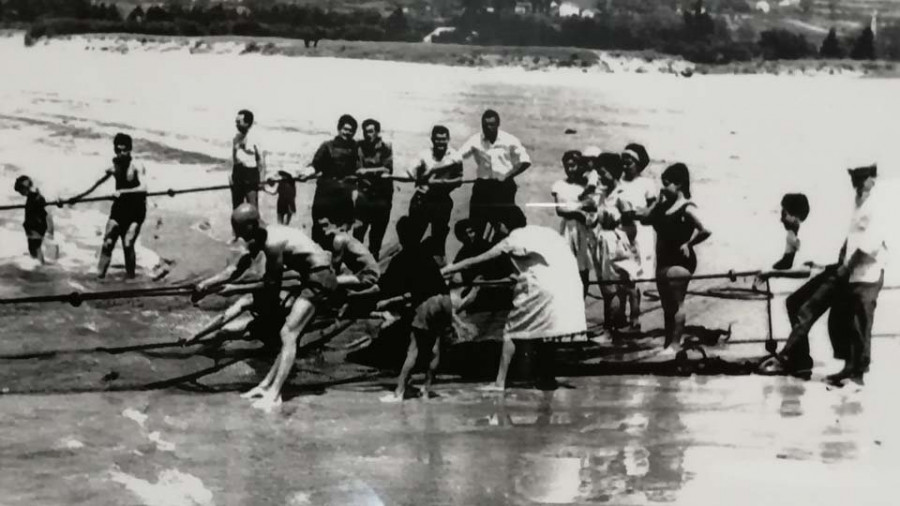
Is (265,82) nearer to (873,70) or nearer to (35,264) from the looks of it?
(35,264)

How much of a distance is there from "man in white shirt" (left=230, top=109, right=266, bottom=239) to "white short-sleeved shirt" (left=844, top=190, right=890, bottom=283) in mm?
1945

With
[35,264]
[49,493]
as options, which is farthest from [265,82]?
[49,493]

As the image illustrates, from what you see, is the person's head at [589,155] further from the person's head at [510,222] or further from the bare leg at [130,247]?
the bare leg at [130,247]

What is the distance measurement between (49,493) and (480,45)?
189 cm

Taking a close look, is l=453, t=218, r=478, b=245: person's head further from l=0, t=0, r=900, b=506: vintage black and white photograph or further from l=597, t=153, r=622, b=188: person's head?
l=597, t=153, r=622, b=188: person's head

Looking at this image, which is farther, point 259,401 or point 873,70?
point 873,70

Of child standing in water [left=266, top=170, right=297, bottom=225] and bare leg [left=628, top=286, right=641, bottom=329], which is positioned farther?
bare leg [left=628, top=286, right=641, bottom=329]

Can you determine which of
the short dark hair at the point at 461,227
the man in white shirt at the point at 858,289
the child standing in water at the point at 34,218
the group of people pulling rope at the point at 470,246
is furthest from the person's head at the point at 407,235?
the man in white shirt at the point at 858,289

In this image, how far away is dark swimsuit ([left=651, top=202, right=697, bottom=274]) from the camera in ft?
9.73

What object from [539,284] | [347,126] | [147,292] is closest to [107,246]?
[147,292]

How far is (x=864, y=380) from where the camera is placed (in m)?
2.96

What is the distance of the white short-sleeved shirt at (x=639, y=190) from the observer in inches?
117

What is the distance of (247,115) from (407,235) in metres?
0.64

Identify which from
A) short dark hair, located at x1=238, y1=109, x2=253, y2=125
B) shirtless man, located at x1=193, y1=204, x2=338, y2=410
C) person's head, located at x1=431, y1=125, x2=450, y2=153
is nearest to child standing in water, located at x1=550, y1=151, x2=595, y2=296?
person's head, located at x1=431, y1=125, x2=450, y2=153
